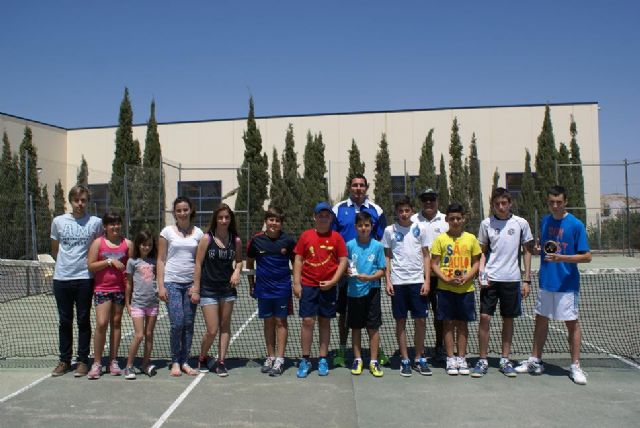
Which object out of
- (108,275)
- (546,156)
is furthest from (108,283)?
(546,156)

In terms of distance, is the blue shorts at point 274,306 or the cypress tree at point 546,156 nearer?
the blue shorts at point 274,306

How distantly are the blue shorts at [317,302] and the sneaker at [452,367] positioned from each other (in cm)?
131

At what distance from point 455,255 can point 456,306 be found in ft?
1.76

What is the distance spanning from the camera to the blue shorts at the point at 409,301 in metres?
5.83

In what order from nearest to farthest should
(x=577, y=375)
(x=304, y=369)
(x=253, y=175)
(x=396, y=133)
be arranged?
(x=577, y=375) < (x=304, y=369) < (x=253, y=175) < (x=396, y=133)

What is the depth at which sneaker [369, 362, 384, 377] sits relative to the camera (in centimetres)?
568

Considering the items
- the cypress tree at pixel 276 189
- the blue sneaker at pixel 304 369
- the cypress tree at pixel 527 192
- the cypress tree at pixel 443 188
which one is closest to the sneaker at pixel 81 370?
the blue sneaker at pixel 304 369

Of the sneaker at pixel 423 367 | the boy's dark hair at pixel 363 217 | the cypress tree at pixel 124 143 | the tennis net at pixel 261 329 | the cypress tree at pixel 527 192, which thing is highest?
the cypress tree at pixel 124 143

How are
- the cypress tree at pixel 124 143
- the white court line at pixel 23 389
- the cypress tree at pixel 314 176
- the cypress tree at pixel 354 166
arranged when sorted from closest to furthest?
the white court line at pixel 23 389 → the cypress tree at pixel 314 176 → the cypress tree at pixel 354 166 → the cypress tree at pixel 124 143

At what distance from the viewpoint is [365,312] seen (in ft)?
19.1

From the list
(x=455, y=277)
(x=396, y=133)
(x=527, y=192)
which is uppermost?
(x=396, y=133)

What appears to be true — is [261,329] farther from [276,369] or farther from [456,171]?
[456,171]

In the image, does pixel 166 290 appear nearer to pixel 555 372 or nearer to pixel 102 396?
pixel 102 396

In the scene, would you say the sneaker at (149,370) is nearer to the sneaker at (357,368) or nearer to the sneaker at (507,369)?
the sneaker at (357,368)
